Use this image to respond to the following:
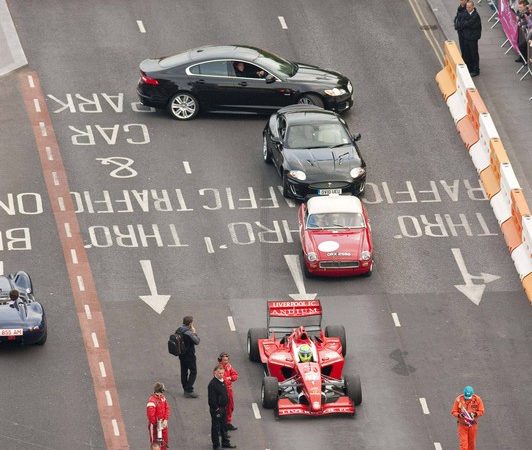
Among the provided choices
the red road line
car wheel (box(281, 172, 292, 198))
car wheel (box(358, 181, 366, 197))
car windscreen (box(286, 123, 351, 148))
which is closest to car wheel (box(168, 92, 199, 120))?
the red road line

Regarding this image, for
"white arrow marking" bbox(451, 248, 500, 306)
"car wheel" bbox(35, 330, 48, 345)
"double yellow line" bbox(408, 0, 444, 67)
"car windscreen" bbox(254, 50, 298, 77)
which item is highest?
"double yellow line" bbox(408, 0, 444, 67)

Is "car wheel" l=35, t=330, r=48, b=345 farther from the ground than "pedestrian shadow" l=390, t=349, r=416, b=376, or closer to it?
farther from the ground

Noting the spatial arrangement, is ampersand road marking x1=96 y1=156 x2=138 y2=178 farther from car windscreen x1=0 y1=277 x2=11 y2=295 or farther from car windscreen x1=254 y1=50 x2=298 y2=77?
car windscreen x1=0 y1=277 x2=11 y2=295

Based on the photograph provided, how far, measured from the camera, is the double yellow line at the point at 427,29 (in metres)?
52.8

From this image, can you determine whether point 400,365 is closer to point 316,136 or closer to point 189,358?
point 189,358

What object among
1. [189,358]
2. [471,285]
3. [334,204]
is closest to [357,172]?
[334,204]

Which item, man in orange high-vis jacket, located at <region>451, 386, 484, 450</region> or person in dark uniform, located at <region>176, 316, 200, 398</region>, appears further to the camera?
person in dark uniform, located at <region>176, 316, 200, 398</region>

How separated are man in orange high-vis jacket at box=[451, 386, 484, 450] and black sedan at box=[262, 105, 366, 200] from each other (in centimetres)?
1077

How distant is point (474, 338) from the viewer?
39594mm

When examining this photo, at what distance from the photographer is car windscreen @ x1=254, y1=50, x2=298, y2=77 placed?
160 feet

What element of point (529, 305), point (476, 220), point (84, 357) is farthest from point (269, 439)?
point (476, 220)

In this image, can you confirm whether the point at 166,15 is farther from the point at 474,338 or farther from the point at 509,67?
the point at 474,338

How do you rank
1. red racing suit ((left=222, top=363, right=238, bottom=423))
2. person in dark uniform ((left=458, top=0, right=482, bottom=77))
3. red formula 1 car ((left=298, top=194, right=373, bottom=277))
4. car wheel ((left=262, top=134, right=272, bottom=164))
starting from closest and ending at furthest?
red racing suit ((left=222, top=363, right=238, bottom=423)) < red formula 1 car ((left=298, top=194, right=373, bottom=277)) < car wheel ((left=262, top=134, right=272, bottom=164)) < person in dark uniform ((left=458, top=0, right=482, bottom=77))

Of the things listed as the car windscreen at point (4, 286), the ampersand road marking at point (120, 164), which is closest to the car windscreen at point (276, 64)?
the ampersand road marking at point (120, 164)
